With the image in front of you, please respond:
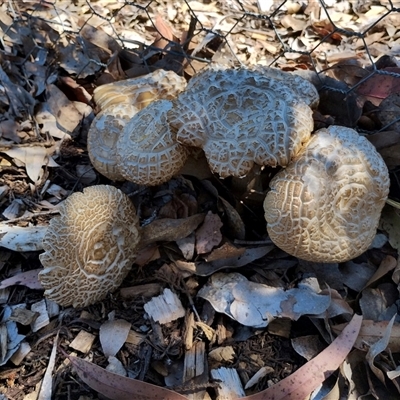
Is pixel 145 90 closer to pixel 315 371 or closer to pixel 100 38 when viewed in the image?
pixel 100 38

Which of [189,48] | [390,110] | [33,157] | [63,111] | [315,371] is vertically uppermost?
[189,48]

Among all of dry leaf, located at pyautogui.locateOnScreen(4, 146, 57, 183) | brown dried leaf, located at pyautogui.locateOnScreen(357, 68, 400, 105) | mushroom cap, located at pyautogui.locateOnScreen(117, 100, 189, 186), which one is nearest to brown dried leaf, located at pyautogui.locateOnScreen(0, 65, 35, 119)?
dry leaf, located at pyautogui.locateOnScreen(4, 146, 57, 183)

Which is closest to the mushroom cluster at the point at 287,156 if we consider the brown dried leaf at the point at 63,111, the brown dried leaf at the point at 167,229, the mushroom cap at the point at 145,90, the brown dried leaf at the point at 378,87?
the brown dried leaf at the point at 167,229

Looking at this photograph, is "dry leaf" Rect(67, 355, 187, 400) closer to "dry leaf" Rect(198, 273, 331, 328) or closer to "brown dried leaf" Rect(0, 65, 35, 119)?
"dry leaf" Rect(198, 273, 331, 328)

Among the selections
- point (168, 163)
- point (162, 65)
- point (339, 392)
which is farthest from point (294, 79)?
point (339, 392)

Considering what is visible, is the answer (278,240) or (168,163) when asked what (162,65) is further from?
(278,240)

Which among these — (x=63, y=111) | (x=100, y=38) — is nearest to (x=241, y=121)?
(x=63, y=111)

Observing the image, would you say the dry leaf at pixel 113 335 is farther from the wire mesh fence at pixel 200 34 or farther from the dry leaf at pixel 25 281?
the wire mesh fence at pixel 200 34
